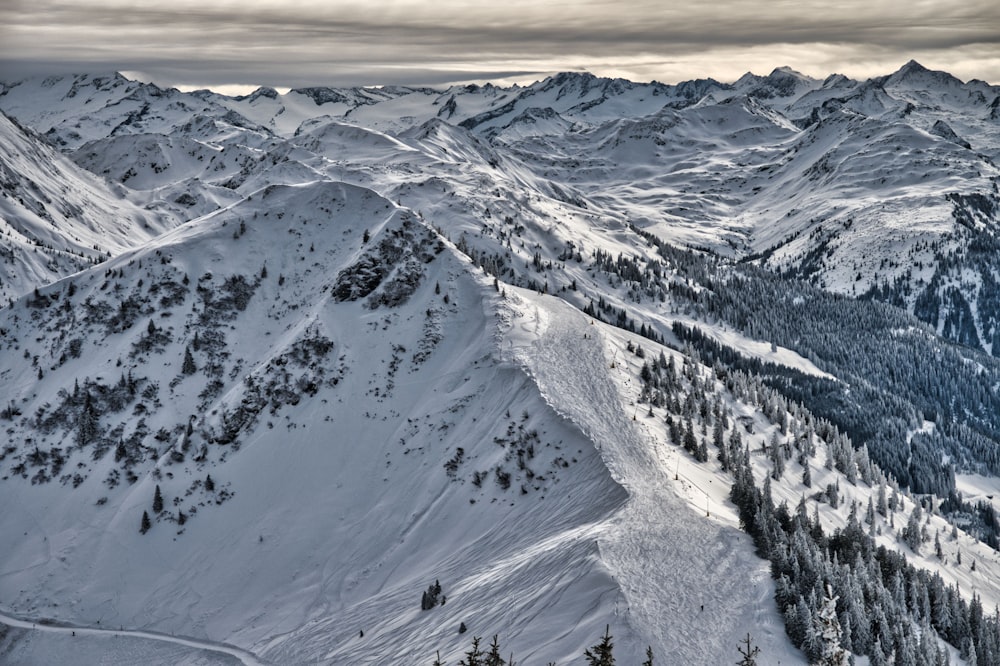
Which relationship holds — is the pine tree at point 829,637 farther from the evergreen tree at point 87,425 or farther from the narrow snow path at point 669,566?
the evergreen tree at point 87,425

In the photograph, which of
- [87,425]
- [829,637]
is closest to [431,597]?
[829,637]

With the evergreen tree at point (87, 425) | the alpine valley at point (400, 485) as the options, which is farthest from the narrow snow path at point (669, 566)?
the evergreen tree at point (87, 425)

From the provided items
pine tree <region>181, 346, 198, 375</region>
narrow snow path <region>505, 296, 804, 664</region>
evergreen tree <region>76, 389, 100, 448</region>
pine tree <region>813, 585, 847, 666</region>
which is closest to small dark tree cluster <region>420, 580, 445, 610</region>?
narrow snow path <region>505, 296, 804, 664</region>

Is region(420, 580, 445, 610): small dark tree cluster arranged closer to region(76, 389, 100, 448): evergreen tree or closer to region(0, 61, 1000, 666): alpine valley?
region(0, 61, 1000, 666): alpine valley

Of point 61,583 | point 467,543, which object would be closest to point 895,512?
point 467,543

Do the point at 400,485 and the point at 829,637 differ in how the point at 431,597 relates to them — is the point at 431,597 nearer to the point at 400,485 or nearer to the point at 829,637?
the point at 400,485

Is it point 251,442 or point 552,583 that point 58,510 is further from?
point 552,583
